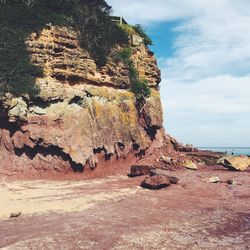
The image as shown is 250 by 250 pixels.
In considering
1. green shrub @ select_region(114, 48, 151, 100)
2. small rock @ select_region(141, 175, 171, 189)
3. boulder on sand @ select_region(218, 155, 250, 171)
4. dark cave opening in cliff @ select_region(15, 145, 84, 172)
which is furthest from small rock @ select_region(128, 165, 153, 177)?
green shrub @ select_region(114, 48, 151, 100)

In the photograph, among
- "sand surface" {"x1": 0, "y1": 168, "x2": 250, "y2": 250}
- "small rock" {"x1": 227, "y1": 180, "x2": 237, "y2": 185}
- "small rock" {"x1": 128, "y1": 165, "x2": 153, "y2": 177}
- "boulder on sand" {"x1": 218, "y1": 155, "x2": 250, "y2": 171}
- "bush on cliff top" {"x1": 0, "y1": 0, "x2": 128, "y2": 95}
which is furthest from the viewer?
"boulder on sand" {"x1": 218, "y1": 155, "x2": 250, "y2": 171}

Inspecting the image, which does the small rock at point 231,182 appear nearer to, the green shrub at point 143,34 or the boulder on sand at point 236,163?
the boulder on sand at point 236,163

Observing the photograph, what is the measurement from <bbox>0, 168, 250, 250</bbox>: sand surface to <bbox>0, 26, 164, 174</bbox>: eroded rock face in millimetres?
2133

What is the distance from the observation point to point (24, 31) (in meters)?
23.0

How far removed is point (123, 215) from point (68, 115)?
34.4 feet

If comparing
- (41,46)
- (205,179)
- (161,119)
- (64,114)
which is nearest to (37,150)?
(64,114)

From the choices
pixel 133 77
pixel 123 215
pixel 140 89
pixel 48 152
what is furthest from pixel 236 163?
pixel 123 215

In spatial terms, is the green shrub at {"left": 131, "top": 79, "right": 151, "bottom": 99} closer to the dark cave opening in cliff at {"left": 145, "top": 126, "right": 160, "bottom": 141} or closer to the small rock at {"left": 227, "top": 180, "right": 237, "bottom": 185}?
the dark cave opening in cliff at {"left": 145, "top": 126, "right": 160, "bottom": 141}

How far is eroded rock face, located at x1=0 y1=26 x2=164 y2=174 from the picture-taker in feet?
68.0

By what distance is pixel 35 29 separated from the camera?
76.5 feet

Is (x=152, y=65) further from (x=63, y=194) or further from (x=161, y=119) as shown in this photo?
(x=63, y=194)

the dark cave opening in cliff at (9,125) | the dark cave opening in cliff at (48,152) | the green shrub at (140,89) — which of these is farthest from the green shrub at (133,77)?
the dark cave opening in cliff at (9,125)

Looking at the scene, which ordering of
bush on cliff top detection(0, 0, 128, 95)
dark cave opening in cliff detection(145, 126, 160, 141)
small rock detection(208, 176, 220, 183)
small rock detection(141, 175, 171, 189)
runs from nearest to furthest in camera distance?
small rock detection(141, 175, 171, 189) → small rock detection(208, 176, 220, 183) → bush on cliff top detection(0, 0, 128, 95) → dark cave opening in cliff detection(145, 126, 160, 141)

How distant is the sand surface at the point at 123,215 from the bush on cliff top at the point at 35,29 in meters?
6.22
